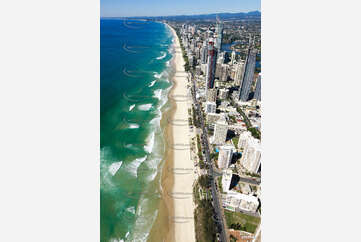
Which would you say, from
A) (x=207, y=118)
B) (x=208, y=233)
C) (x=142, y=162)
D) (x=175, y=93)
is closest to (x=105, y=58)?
(x=175, y=93)

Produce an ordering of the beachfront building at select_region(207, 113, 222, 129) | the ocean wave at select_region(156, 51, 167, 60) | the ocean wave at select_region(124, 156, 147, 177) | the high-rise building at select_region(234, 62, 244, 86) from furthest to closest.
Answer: the ocean wave at select_region(156, 51, 167, 60) → the high-rise building at select_region(234, 62, 244, 86) → the beachfront building at select_region(207, 113, 222, 129) → the ocean wave at select_region(124, 156, 147, 177)

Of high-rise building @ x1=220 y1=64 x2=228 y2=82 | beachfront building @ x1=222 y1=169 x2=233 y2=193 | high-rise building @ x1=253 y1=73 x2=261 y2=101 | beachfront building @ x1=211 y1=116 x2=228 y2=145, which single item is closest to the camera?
beachfront building @ x1=222 y1=169 x2=233 y2=193

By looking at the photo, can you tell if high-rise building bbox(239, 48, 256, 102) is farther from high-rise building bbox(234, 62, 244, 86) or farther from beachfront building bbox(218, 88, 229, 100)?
high-rise building bbox(234, 62, 244, 86)

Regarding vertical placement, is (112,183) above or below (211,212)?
above

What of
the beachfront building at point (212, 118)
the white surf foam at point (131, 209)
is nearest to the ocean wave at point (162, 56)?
the beachfront building at point (212, 118)

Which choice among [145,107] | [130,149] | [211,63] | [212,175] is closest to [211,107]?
[211,63]

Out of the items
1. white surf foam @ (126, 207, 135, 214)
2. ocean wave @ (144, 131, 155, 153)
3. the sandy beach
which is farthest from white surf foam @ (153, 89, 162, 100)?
white surf foam @ (126, 207, 135, 214)

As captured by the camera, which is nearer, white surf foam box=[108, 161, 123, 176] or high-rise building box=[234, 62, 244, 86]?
white surf foam box=[108, 161, 123, 176]

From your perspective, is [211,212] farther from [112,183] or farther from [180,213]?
[112,183]
